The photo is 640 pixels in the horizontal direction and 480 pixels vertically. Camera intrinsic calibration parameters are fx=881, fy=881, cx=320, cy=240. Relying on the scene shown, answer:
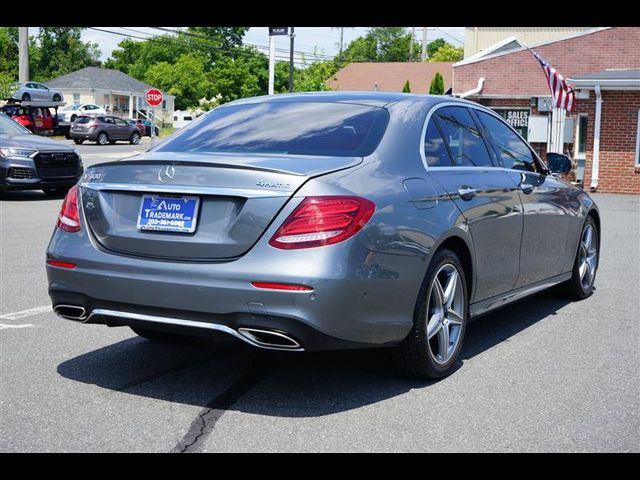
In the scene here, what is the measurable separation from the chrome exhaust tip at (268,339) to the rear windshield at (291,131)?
110cm

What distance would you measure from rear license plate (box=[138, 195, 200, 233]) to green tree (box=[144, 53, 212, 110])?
77129mm

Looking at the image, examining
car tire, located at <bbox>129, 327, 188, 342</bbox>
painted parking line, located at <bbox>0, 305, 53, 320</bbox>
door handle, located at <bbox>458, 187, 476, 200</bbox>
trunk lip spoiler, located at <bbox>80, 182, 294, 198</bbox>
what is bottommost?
painted parking line, located at <bbox>0, 305, 53, 320</bbox>

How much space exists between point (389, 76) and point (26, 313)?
60.9 m

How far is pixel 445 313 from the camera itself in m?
5.14

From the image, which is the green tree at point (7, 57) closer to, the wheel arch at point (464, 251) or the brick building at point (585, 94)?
the brick building at point (585, 94)

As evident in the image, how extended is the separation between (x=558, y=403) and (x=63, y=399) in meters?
2.61

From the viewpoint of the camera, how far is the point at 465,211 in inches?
207

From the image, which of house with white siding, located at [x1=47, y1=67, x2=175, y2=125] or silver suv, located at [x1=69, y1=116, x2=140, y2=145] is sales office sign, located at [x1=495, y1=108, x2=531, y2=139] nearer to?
silver suv, located at [x1=69, y1=116, x2=140, y2=145]

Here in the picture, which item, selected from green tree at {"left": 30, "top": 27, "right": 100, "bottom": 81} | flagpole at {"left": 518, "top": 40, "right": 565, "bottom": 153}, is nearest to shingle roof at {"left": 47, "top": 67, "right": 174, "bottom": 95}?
green tree at {"left": 30, "top": 27, "right": 100, "bottom": 81}

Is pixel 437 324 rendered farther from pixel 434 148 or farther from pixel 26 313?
pixel 26 313

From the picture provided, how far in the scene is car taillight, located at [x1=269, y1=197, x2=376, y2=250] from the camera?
4230mm

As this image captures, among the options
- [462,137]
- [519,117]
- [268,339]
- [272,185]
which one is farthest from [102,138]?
[268,339]

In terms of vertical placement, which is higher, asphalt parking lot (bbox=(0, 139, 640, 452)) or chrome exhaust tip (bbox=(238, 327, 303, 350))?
chrome exhaust tip (bbox=(238, 327, 303, 350))
